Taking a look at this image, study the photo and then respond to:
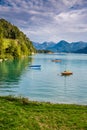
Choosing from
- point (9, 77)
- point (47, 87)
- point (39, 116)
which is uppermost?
point (39, 116)

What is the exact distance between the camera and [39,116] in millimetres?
22766

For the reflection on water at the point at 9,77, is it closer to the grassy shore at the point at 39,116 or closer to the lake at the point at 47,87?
the lake at the point at 47,87

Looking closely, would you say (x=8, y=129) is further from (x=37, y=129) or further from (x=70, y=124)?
(x=70, y=124)

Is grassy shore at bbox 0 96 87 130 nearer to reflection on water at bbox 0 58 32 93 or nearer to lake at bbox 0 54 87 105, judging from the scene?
lake at bbox 0 54 87 105

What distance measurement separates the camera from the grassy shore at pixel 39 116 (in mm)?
20516

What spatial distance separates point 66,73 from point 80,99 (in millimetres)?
52296

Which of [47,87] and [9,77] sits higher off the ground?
[47,87]

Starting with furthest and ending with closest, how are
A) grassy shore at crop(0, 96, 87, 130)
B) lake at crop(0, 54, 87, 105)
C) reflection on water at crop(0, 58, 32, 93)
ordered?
reflection on water at crop(0, 58, 32, 93) → lake at crop(0, 54, 87, 105) → grassy shore at crop(0, 96, 87, 130)

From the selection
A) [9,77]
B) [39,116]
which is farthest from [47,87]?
[39,116]

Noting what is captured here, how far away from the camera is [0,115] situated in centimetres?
2219

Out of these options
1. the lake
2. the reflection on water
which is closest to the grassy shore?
the lake

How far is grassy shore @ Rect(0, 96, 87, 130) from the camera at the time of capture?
20516mm

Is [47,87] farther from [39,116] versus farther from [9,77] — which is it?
[39,116]

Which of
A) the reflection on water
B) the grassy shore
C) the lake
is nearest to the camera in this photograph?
the grassy shore
